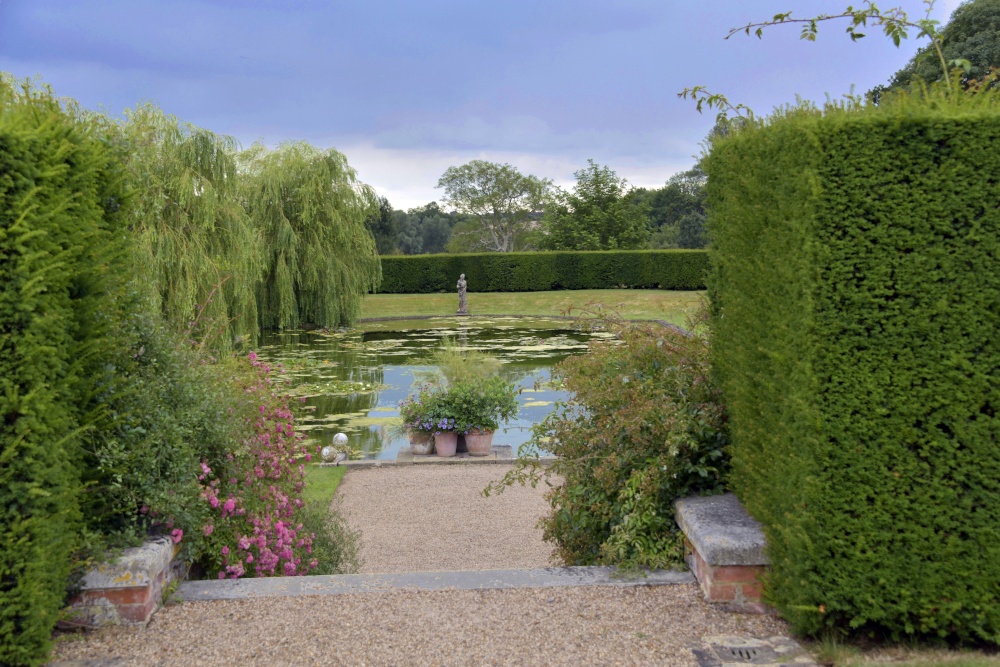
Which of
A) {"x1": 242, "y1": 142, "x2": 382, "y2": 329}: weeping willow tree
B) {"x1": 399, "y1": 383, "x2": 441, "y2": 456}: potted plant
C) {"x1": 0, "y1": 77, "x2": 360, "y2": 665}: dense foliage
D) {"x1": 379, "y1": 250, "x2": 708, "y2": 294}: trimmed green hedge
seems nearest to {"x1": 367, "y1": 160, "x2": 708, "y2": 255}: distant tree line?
{"x1": 379, "y1": 250, "x2": 708, "y2": 294}: trimmed green hedge

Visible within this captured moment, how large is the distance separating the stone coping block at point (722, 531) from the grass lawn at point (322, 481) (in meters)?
4.03

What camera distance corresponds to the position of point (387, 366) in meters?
15.9

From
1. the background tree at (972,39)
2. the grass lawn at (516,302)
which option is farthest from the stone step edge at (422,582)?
the background tree at (972,39)

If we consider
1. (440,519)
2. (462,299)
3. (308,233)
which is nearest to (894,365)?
(440,519)

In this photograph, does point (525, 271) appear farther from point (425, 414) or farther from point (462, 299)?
point (425, 414)

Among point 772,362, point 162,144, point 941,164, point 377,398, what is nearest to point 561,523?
point 772,362

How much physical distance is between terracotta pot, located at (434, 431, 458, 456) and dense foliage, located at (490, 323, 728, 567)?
3.86m

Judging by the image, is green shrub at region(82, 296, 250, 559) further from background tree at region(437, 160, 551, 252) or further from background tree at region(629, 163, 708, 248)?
background tree at region(437, 160, 551, 252)

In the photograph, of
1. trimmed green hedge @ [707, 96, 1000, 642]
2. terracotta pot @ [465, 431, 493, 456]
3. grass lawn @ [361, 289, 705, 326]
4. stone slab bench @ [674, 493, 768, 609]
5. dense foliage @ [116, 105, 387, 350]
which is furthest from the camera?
grass lawn @ [361, 289, 705, 326]

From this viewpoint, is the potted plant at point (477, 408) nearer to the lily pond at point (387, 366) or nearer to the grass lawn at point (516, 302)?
the lily pond at point (387, 366)

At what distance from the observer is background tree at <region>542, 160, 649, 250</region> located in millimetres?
42500

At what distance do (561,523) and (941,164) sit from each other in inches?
112

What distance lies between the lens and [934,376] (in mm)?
2715

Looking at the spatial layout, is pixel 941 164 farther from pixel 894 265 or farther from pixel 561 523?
pixel 561 523
